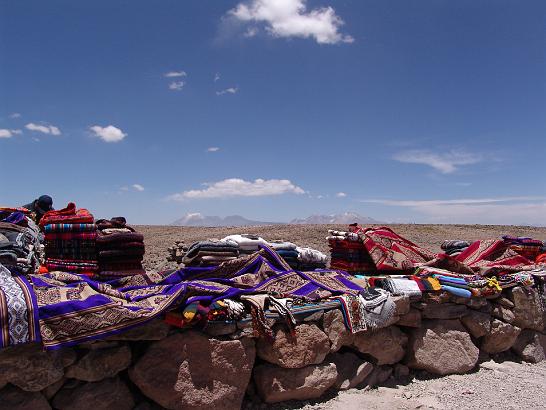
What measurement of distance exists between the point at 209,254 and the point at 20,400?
7.64 ft

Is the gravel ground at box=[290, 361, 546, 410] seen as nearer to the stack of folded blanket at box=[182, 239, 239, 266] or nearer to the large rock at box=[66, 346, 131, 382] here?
the large rock at box=[66, 346, 131, 382]

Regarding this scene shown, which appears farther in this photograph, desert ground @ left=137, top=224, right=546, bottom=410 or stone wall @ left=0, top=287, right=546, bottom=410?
desert ground @ left=137, top=224, right=546, bottom=410

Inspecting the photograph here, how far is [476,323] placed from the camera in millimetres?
5438

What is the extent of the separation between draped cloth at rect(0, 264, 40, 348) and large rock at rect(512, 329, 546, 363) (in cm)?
555

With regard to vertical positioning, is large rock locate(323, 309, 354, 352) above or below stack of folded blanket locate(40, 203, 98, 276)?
below

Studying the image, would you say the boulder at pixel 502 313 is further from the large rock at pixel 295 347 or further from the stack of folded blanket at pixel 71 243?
the stack of folded blanket at pixel 71 243

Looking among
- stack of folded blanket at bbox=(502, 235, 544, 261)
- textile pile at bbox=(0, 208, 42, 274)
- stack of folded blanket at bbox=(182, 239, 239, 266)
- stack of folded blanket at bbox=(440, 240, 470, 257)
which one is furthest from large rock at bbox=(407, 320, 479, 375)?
textile pile at bbox=(0, 208, 42, 274)

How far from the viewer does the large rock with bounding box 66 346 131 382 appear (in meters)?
3.25

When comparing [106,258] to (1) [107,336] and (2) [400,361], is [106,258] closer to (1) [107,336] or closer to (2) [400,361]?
(1) [107,336]

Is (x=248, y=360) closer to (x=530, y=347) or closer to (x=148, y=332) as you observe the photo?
(x=148, y=332)

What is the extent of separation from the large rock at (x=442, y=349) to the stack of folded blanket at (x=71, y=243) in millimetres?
3508

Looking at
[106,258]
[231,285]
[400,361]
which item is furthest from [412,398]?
[106,258]

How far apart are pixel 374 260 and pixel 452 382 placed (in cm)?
188

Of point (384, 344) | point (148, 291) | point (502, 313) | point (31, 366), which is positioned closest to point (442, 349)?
point (384, 344)
